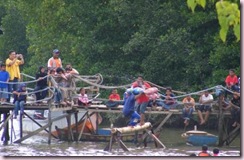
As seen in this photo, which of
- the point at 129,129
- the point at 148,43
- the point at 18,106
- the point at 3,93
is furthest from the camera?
the point at 148,43

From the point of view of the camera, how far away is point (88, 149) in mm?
26250

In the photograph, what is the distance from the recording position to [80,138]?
1150 inches

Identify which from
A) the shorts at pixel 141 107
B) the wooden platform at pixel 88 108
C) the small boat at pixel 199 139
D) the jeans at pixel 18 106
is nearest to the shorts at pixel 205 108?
the wooden platform at pixel 88 108

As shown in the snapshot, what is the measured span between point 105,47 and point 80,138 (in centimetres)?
950

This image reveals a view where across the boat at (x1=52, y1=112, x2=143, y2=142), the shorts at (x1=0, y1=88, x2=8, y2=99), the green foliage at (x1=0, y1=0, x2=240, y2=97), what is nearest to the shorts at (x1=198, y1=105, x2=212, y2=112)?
the boat at (x1=52, y1=112, x2=143, y2=142)

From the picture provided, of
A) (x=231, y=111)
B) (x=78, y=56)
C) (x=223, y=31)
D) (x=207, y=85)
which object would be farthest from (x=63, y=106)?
(x=223, y=31)

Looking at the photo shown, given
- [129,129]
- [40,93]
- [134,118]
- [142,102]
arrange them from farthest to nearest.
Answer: [40,93] → [142,102] → [134,118] → [129,129]

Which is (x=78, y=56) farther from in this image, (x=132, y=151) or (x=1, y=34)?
(x=1, y=34)

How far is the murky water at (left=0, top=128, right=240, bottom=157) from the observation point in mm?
24516

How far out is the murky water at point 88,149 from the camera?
24.5m

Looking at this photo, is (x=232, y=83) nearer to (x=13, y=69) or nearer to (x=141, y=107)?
(x=141, y=107)

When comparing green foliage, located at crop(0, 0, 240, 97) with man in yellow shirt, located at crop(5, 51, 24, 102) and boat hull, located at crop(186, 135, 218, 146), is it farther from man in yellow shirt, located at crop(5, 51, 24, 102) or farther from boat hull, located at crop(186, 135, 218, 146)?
man in yellow shirt, located at crop(5, 51, 24, 102)

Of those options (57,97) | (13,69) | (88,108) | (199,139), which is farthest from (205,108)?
(13,69)

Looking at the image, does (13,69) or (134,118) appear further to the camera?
(13,69)
